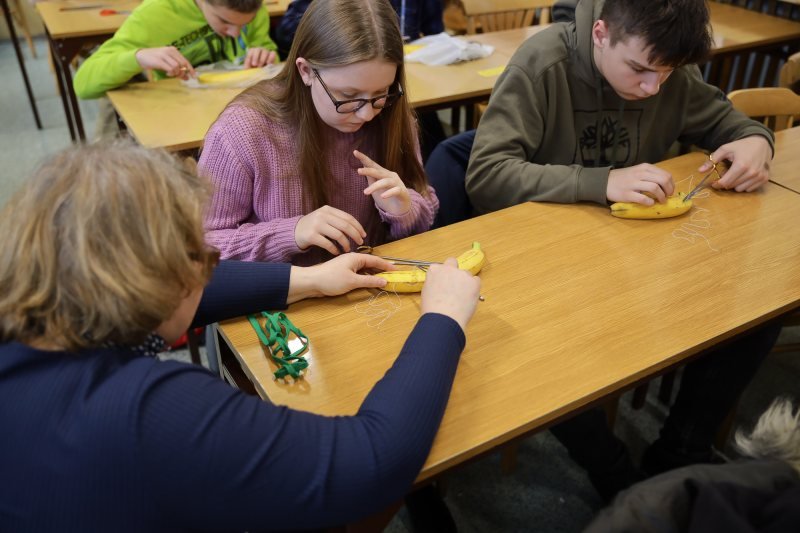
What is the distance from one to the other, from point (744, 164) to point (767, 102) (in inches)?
26.4

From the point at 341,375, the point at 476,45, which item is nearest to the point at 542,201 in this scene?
the point at 341,375

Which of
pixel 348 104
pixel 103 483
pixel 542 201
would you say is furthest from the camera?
pixel 542 201

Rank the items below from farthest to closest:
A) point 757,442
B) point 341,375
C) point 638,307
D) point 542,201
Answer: point 542,201 < point 638,307 < point 341,375 < point 757,442

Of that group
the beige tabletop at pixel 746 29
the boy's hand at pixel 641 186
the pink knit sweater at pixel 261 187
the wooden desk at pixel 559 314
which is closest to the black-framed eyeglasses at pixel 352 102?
the pink knit sweater at pixel 261 187

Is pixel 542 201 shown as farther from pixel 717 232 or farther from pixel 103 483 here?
pixel 103 483

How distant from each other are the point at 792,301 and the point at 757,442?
50 cm

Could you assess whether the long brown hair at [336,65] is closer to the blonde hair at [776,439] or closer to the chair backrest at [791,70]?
the blonde hair at [776,439]

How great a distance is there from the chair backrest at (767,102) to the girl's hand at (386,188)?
1.28 meters

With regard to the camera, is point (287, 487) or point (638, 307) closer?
point (287, 487)

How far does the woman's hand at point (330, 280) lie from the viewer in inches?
47.4

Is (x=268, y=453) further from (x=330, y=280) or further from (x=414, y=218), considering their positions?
(x=414, y=218)

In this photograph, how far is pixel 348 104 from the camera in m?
1.37

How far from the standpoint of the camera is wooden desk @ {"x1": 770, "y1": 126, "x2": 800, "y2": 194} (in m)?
1.69

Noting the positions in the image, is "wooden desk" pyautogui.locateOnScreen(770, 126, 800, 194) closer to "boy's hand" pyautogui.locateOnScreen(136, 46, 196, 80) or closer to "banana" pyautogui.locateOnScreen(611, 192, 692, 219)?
"banana" pyautogui.locateOnScreen(611, 192, 692, 219)
